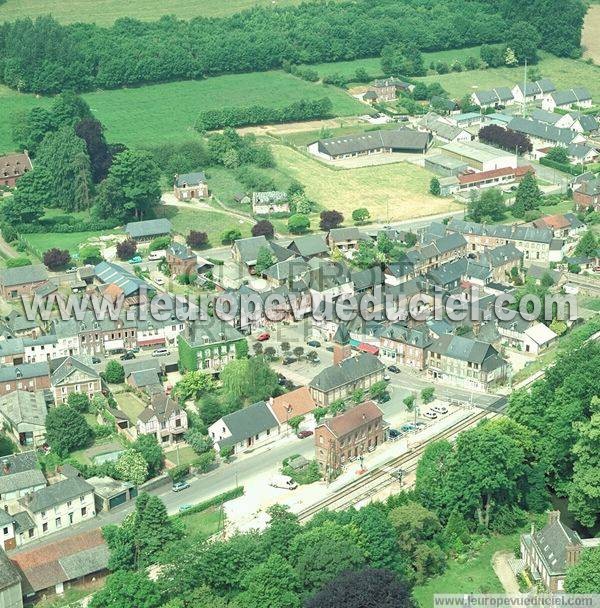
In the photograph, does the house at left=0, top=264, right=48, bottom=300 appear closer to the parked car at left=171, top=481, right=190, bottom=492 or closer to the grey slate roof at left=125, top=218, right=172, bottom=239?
the grey slate roof at left=125, top=218, right=172, bottom=239

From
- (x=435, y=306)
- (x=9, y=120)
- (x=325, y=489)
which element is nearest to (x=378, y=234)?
(x=435, y=306)

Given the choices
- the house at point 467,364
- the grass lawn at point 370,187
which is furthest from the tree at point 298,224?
the house at point 467,364

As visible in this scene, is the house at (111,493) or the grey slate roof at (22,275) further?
the grey slate roof at (22,275)

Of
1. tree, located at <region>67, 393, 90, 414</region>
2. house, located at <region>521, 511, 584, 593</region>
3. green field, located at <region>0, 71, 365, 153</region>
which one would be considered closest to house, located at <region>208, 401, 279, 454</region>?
tree, located at <region>67, 393, 90, 414</region>

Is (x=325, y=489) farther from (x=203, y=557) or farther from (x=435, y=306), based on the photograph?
(x=435, y=306)

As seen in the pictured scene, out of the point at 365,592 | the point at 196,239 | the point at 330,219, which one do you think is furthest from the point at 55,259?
the point at 365,592

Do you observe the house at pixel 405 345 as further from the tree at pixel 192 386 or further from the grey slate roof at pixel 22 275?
the grey slate roof at pixel 22 275
